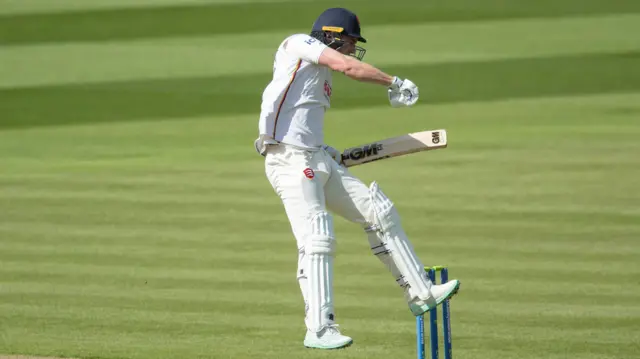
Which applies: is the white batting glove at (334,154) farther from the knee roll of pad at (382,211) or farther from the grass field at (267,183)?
the grass field at (267,183)

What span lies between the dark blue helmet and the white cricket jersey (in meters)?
0.12

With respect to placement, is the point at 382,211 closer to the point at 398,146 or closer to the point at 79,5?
the point at 398,146

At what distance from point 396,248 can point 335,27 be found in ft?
3.32

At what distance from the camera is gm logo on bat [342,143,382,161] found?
17.6ft

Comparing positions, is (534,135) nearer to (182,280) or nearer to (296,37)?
(182,280)

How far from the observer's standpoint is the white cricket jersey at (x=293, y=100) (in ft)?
16.6

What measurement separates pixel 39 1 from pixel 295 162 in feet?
29.0

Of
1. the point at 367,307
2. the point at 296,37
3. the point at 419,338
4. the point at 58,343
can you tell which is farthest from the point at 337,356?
the point at 296,37

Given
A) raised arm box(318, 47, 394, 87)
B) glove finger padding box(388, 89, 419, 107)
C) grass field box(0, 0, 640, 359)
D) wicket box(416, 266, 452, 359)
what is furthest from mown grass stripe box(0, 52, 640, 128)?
raised arm box(318, 47, 394, 87)

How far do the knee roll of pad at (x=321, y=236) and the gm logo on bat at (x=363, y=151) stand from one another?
45cm

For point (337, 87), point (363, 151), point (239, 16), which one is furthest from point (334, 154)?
point (239, 16)

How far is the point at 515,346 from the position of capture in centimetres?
614

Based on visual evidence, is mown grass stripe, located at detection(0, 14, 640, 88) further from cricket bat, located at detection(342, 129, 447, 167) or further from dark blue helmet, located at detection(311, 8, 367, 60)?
dark blue helmet, located at detection(311, 8, 367, 60)

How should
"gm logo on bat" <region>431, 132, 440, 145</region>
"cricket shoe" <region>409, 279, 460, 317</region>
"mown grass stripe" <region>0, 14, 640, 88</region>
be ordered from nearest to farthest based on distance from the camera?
"cricket shoe" <region>409, 279, 460, 317</region> < "gm logo on bat" <region>431, 132, 440, 145</region> < "mown grass stripe" <region>0, 14, 640, 88</region>
